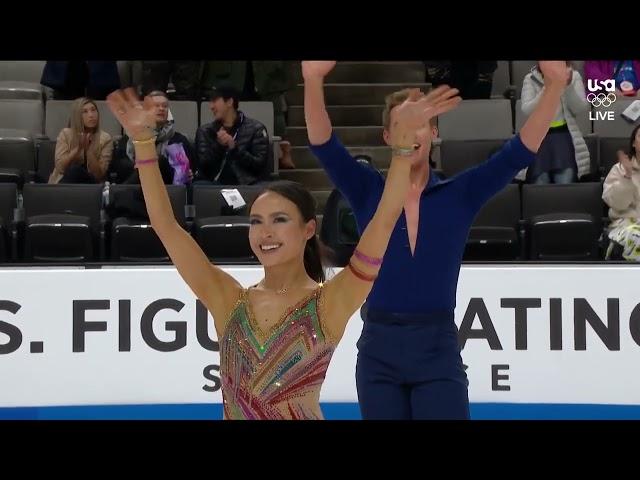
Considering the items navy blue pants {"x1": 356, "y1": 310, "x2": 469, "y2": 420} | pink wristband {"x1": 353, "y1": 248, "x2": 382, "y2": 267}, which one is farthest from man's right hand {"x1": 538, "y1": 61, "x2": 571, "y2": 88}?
pink wristband {"x1": 353, "y1": 248, "x2": 382, "y2": 267}

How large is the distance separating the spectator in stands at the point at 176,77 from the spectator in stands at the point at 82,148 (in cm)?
150

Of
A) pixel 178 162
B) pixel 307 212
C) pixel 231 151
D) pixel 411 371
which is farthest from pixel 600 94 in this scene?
pixel 307 212

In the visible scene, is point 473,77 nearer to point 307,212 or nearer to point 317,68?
point 317,68

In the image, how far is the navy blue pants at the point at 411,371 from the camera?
11.9 ft

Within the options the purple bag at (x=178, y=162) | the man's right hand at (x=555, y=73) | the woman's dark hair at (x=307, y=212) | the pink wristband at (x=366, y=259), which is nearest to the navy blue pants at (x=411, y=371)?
the woman's dark hair at (x=307, y=212)

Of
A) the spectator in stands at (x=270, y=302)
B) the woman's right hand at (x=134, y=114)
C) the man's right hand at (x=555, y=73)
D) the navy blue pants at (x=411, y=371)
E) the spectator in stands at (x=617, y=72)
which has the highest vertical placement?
the spectator in stands at (x=617, y=72)

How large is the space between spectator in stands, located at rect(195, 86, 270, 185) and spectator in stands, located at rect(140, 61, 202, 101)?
144 centimetres

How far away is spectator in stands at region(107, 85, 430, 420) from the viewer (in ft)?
10.1

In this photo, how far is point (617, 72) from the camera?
9625mm

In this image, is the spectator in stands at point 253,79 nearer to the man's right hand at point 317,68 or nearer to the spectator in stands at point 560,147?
the spectator in stands at point 560,147

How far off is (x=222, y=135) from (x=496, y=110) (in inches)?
98.4

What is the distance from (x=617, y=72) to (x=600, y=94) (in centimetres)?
23

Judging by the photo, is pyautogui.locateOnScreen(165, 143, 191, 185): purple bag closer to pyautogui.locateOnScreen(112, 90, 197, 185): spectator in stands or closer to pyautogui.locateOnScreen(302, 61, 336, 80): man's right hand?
pyautogui.locateOnScreen(112, 90, 197, 185): spectator in stands
